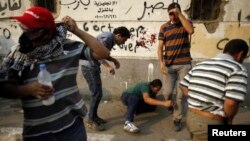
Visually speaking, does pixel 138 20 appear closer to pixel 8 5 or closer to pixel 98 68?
pixel 98 68

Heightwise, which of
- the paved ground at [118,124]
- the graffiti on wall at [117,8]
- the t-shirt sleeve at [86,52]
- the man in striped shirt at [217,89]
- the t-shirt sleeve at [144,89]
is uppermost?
the graffiti on wall at [117,8]

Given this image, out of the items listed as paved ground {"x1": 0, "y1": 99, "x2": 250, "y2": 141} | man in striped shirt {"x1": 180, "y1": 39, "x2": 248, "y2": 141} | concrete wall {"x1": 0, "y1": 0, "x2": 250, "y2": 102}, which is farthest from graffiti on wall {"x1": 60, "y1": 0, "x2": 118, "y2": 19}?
man in striped shirt {"x1": 180, "y1": 39, "x2": 248, "y2": 141}

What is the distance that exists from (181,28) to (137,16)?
147cm

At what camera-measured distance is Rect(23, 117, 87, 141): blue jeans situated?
7.78 feet

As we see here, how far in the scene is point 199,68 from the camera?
3037 mm

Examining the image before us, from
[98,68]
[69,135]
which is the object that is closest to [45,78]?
[69,135]

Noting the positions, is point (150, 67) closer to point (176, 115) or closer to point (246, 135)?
point (176, 115)

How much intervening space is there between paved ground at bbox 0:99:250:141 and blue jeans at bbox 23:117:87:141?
2.20 m

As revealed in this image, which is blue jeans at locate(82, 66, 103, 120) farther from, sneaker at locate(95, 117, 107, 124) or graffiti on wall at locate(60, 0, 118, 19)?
graffiti on wall at locate(60, 0, 118, 19)

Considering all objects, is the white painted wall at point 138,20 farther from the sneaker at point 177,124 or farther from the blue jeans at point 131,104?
the sneaker at point 177,124

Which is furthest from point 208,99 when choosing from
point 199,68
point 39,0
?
point 39,0

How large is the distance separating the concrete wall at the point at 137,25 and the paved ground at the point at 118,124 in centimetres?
75

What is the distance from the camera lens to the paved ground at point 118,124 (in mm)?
4797

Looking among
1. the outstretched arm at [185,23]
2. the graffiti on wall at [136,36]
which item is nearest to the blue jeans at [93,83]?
the outstretched arm at [185,23]
